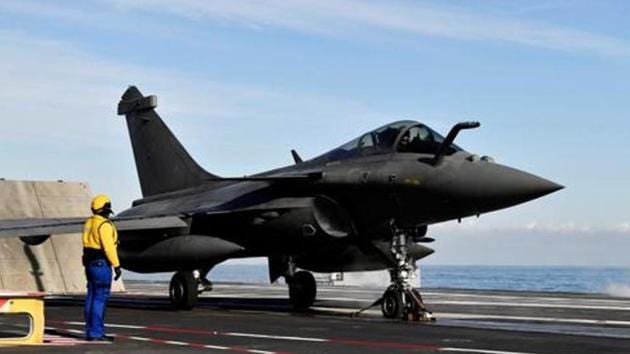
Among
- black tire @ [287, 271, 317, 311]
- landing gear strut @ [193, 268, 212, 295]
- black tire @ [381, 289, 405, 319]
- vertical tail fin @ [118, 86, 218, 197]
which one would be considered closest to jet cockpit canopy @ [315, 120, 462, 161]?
black tire @ [381, 289, 405, 319]

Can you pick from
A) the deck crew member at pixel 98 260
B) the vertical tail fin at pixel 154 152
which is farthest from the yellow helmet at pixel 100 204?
the vertical tail fin at pixel 154 152

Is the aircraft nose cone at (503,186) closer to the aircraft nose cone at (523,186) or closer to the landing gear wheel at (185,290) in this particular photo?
the aircraft nose cone at (523,186)

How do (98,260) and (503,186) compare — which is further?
(503,186)

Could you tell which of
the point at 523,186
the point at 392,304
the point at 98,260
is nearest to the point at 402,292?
the point at 392,304

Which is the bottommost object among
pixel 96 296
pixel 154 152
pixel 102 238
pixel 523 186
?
pixel 96 296

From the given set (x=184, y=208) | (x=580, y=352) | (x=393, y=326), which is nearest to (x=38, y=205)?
(x=184, y=208)

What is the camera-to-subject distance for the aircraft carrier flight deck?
37.5 ft

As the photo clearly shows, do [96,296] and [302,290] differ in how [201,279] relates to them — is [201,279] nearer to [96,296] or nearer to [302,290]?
[302,290]

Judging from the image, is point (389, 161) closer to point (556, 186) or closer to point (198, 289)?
point (556, 186)

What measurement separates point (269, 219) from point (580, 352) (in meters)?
9.30

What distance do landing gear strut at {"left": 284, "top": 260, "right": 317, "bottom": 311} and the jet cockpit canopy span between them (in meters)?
3.29

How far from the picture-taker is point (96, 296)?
41.5 ft

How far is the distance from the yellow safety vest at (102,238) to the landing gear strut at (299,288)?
8279mm

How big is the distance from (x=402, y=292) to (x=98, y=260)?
6639mm
